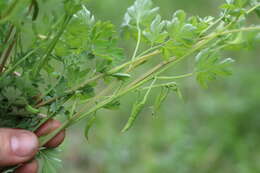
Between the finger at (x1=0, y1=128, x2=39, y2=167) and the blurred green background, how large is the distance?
1667 mm

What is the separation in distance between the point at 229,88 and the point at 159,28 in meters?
2.62

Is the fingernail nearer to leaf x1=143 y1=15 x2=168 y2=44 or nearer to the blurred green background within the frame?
leaf x1=143 y1=15 x2=168 y2=44

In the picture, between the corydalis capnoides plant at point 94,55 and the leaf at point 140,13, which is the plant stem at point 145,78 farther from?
the leaf at point 140,13

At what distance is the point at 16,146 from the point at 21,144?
6 cm

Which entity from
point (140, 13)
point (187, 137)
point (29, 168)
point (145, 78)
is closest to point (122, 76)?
point (145, 78)

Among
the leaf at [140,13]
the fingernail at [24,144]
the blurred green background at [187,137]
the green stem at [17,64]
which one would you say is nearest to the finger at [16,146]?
the fingernail at [24,144]

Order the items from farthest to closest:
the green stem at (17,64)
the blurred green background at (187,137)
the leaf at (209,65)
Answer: the blurred green background at (187,137), the leaf at (209,65), the green stem at (17,64)

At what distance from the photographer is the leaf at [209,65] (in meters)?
1.12

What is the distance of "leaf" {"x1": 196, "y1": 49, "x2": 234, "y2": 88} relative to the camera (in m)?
1.12

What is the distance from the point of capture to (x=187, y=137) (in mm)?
2916

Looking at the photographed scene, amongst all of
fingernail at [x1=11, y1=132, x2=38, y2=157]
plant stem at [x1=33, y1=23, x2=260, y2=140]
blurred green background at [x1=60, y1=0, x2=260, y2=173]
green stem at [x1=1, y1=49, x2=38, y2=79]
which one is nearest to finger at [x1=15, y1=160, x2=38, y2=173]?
fingernail at [x1=11, y1=132, x2=38, y2=157]

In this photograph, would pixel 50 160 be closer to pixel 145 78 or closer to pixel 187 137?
pixel 145 78

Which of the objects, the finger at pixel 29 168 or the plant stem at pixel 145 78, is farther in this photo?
the finger at pixel 29 168

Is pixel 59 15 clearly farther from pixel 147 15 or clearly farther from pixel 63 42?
pixel 147 15
